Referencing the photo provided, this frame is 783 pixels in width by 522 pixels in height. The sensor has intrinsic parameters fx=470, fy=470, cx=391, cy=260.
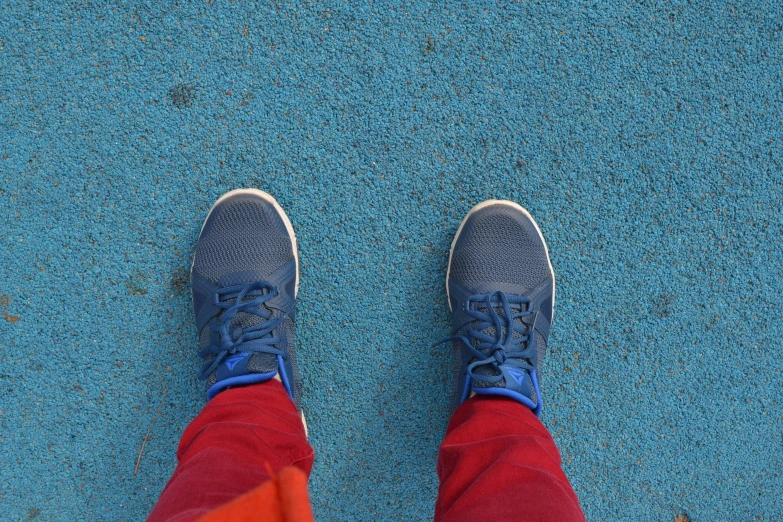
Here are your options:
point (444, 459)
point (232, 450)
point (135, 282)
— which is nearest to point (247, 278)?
point (135, 282)

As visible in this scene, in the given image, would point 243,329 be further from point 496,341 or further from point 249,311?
point 496,341

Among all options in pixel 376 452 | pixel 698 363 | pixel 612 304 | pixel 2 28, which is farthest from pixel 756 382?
pixel 2 28

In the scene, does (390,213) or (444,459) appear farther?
(390,213)

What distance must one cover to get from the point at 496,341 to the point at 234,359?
1.73ft

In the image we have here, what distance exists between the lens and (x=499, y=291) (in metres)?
0.99

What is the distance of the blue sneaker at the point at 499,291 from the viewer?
37.8 inches

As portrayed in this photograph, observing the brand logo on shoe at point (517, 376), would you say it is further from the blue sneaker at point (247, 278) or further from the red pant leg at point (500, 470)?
the blue sneaker at point (247, 278)

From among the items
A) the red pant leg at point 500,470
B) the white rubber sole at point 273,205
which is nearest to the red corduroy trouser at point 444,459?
the red pant leg at point 500,470

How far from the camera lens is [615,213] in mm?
992

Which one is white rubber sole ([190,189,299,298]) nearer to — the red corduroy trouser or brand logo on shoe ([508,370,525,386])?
the red corduroy trouser

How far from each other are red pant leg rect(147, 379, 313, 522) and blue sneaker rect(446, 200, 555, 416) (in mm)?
354

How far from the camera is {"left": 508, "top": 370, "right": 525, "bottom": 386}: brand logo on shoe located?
92 cm

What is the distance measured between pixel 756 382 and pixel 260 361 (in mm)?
1063

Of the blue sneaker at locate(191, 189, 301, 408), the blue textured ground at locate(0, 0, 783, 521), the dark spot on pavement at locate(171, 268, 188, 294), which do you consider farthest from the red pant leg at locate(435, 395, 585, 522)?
the dark spot on pavement at locate(171, 268, 188, 294)
